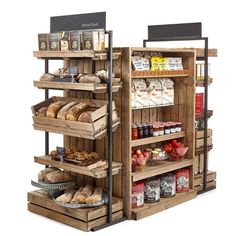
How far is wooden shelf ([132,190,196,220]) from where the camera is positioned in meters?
5.40

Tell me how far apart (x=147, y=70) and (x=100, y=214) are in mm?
1683

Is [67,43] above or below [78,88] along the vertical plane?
above

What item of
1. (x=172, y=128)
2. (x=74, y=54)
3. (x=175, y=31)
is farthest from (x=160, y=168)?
(x=175, y=31)

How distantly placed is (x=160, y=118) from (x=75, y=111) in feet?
5.12

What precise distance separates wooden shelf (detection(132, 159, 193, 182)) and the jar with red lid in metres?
0.09

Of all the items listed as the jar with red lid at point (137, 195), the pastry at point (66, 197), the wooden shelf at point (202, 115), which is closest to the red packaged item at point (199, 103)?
the wooden shelf at point (202, 115)

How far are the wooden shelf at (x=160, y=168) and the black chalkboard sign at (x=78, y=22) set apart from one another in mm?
1641

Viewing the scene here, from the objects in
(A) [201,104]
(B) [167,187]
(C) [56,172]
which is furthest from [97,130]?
(A) [201,104]

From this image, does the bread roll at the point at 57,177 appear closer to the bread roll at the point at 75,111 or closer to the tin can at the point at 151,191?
the bread roll at the point at 75,111

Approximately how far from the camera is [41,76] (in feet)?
18.2

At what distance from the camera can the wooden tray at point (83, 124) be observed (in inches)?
196

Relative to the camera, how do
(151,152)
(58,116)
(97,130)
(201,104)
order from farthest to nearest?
(201,104) → (151,152) → (58,116) → (97,130)

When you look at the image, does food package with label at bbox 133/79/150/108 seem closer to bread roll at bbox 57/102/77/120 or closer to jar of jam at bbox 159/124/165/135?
jar of jam at bbox 159/124/165/135

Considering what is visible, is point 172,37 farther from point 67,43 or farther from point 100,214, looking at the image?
point 100,214
